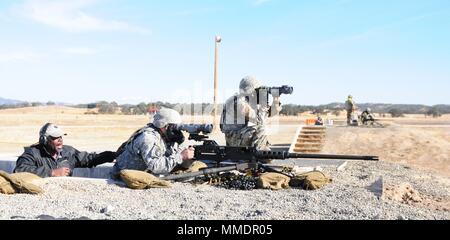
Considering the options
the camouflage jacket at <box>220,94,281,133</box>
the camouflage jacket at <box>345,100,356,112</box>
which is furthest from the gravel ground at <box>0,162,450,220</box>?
the camouflage jacket at <box>345,100,356,112</box>

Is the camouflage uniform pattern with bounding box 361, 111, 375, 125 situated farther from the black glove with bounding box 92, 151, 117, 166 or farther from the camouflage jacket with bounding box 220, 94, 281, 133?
the black glove with bounding box 92, 151, 117, 166

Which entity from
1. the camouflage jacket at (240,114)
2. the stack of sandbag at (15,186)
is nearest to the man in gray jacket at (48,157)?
the stack of sandbag at (15,186)

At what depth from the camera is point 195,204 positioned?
6.46 meters

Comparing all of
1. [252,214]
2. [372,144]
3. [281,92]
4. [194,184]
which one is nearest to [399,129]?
[372,144]

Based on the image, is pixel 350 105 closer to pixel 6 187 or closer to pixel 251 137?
pixel 251 137

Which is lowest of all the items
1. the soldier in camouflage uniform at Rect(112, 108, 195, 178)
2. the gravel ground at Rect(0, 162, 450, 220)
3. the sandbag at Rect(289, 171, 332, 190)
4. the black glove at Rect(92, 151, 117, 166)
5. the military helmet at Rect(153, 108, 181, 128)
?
the gravel ground at Rect(0, 162, 450, 220)

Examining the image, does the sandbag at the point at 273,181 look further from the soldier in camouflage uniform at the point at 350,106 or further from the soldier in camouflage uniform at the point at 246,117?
the soldier in camouflage uniform at the point at 350,106

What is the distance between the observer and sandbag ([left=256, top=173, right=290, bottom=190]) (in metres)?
7.58

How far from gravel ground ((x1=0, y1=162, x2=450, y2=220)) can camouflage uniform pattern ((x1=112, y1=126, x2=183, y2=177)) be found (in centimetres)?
35

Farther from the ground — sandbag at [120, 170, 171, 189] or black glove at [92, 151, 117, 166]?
black glove at [92, 151, 117, 166]

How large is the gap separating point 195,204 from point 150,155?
53.8 inches

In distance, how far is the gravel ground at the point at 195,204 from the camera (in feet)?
19.6
